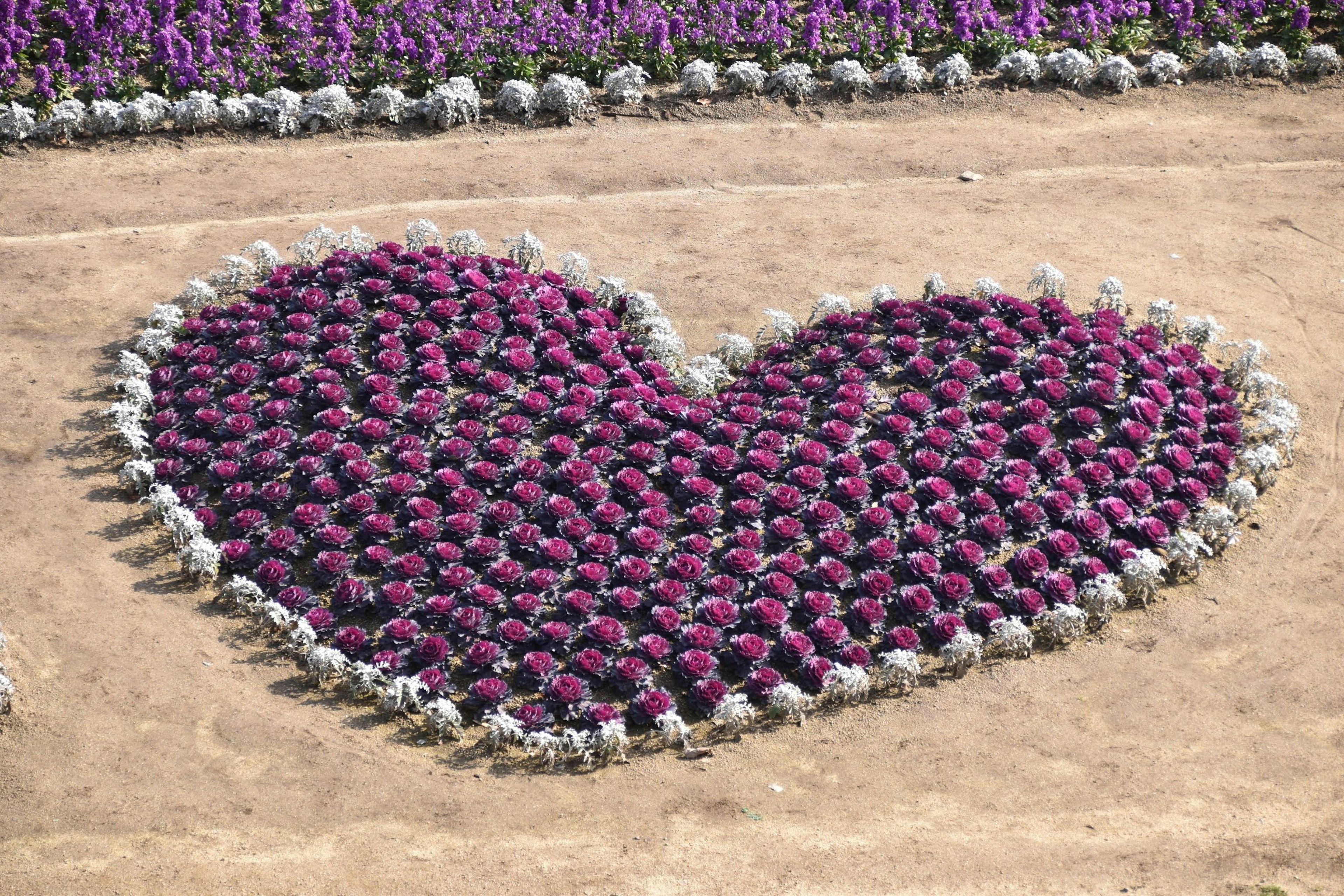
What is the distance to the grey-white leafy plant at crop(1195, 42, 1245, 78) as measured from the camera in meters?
18.3

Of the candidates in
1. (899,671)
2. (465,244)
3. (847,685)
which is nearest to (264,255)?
(465,244)

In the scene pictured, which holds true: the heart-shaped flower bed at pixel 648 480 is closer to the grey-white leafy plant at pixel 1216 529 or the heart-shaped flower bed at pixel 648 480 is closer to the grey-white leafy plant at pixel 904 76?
the grey-white leafy plant at pixel 1216 529

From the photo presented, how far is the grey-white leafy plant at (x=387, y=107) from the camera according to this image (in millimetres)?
16719

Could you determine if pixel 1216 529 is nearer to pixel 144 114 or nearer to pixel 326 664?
pixel 326 664

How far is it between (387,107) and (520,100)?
1.74 meters

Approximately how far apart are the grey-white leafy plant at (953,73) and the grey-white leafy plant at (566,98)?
16.3 ft

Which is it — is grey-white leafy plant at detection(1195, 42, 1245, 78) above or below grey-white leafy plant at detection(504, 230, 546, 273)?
above

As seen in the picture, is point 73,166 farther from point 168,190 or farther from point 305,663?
point 305,663

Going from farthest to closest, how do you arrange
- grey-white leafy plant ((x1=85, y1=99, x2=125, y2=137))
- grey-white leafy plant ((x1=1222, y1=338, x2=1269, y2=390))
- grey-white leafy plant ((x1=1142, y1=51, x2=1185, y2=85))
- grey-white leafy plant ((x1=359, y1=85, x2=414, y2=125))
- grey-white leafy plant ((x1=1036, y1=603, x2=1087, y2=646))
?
grey-white leafy plant ((x1=1142, y1=51, x2=1185, y2=85)) < grey-white leafy plant ((x1=359, y1=85, x2=414, y2=125)) < grey-white leafy plant ((x1=85, y1=99, x2=125, y2=137)) < grey-white leafy plant ((x1=1222, y1=338, x2=1269, y2=390)) < grey-white leafy plant ((x1=1036, y1=603, x2=1087, y2=646))

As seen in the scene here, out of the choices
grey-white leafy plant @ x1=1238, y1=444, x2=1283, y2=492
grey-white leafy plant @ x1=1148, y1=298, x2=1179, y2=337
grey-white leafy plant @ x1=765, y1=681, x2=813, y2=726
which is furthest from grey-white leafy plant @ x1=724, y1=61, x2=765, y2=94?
grey-white leafy plant @ x1=765, y1=681, x2=813, y2=726

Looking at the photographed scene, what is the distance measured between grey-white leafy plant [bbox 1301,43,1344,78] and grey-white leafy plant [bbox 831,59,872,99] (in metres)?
6.50

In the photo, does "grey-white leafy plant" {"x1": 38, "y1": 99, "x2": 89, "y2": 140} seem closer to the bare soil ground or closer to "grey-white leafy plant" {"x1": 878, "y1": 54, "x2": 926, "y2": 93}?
the bare soil ground

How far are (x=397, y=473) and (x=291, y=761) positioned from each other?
2.74m

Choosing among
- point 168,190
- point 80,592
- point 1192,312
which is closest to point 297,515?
point 80,592
